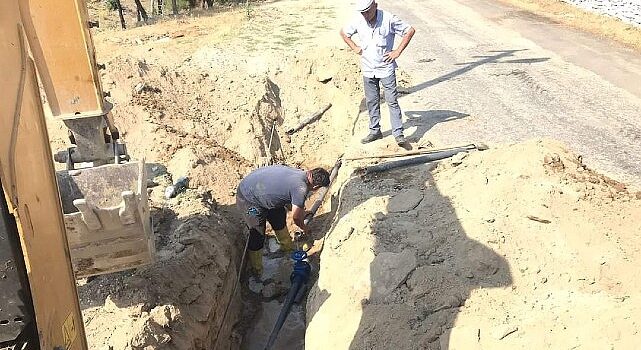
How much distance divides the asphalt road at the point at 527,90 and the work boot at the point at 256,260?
2.92 m

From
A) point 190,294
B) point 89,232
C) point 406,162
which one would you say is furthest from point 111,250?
point 406,162

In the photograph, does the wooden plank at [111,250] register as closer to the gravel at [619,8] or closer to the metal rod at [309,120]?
the metal rod at [309,120]

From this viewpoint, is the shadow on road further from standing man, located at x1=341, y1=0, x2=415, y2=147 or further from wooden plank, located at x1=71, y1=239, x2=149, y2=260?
wooden plank, located at x1=71, y1=239, x2=149, y2=260

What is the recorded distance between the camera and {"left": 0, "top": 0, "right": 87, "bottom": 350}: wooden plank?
193 centimetres

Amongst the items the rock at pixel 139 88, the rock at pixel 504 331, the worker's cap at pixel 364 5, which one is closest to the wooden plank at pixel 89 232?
the rock at pixel 504 331

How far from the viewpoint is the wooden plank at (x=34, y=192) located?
193 cm

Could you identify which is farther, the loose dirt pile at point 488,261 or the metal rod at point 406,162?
the metal rod at point 406,162

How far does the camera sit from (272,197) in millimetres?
7902

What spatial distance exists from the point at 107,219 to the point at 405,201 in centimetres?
341

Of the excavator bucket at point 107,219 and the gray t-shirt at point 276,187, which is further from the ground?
the excavator bucket at point 107,219

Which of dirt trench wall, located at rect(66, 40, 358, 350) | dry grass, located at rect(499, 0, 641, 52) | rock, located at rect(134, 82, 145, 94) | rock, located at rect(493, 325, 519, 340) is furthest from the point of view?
dry grass, located at rect(499, 0, 641, 52)

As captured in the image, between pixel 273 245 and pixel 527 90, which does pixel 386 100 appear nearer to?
pixel 273 245

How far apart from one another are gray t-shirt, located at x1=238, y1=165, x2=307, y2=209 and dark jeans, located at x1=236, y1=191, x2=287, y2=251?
102 millimetres

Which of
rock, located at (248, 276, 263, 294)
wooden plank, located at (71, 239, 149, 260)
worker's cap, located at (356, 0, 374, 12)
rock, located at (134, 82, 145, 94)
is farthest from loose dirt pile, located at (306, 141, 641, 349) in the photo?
rock, located at (134, 82, 145, 94)
